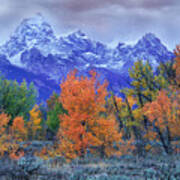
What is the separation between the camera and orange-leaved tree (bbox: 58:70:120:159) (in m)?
14.6

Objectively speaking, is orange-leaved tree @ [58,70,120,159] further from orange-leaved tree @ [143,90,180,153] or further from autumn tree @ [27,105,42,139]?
autumn tree @ [27,105,42,139]

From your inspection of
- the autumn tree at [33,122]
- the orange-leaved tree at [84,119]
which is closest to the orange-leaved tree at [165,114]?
the orange-leaved tree at [84,119]

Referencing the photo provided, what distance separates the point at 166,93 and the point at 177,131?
283 centimetres

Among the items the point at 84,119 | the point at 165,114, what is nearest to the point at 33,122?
the point at 84,119

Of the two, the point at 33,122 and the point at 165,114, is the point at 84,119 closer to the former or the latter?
the point at 165,114

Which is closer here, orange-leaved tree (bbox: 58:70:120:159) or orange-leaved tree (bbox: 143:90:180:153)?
orange-leaved tree (bbox: 143:90:180:153)

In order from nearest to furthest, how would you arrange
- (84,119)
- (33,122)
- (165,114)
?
(84,119), (165,114), (33,122)

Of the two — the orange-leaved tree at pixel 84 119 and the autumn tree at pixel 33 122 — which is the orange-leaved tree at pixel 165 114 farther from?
the autumn tree at pixel 33 122

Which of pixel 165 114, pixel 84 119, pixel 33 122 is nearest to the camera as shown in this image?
pixel 84 119

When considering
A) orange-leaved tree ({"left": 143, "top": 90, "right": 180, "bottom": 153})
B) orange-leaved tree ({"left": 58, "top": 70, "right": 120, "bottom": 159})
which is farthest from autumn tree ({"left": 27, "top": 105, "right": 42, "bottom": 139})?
orange-leaved tree ({"left": 143, "top": 90, "right": 180, "bottom": 153})

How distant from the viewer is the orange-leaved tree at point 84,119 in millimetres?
14648

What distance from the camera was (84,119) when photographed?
14.8 meters

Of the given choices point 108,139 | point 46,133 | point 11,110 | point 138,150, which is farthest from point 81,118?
point 46,133

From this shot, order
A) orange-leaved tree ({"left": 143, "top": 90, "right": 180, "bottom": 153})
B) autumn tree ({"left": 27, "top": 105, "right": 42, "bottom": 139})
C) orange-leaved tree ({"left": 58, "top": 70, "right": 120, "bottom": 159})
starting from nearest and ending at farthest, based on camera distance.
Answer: orange-leaved tree ({"left": 143, "top": 90, "right": 180, "bottom": 153}), orange-leaved tree ({"left": 58, "top": 70, "right": 120, "bottom": 159}), autumn tree ({"left": 27, "top": 105, "right": 42, "bottom": 139})
